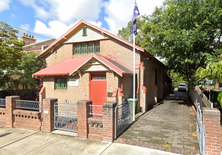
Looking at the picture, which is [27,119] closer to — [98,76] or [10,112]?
[10,112]

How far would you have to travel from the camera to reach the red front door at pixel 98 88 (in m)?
10.6

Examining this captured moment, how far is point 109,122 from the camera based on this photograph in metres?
6.28

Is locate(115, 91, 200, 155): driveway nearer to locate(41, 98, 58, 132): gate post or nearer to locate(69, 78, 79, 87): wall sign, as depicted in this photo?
locate(41, 98, 58, 132): gate post

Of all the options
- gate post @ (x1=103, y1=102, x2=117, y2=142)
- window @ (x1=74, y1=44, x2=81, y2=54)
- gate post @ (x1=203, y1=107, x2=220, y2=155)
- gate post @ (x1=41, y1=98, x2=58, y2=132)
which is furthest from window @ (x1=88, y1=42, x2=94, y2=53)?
gate post @ (x1=203, y1=107, x2=220, y2=155)

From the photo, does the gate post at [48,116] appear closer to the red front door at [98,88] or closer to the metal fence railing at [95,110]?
the metal fence railing at [95,110]

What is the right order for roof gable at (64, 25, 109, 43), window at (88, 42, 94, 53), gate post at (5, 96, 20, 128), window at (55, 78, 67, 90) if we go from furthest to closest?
window at (88, 42, 94, 53), roof gable at (64, 25, 109, 43), window at (55, 78, 67, 90), gate post at (5, 96, 20, 128)

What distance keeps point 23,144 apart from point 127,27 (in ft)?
131

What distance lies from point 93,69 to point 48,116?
14.2 feet

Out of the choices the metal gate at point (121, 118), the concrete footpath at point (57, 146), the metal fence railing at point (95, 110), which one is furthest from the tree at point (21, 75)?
the metal gate at point (121, 118)

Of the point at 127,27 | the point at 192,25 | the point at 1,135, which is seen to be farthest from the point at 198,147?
the point at 127,27

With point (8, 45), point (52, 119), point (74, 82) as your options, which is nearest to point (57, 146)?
point (52, 119)

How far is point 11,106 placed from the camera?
8.38 m

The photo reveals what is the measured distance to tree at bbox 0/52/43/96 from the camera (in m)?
14.6

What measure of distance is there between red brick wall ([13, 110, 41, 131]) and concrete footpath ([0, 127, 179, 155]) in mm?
616
